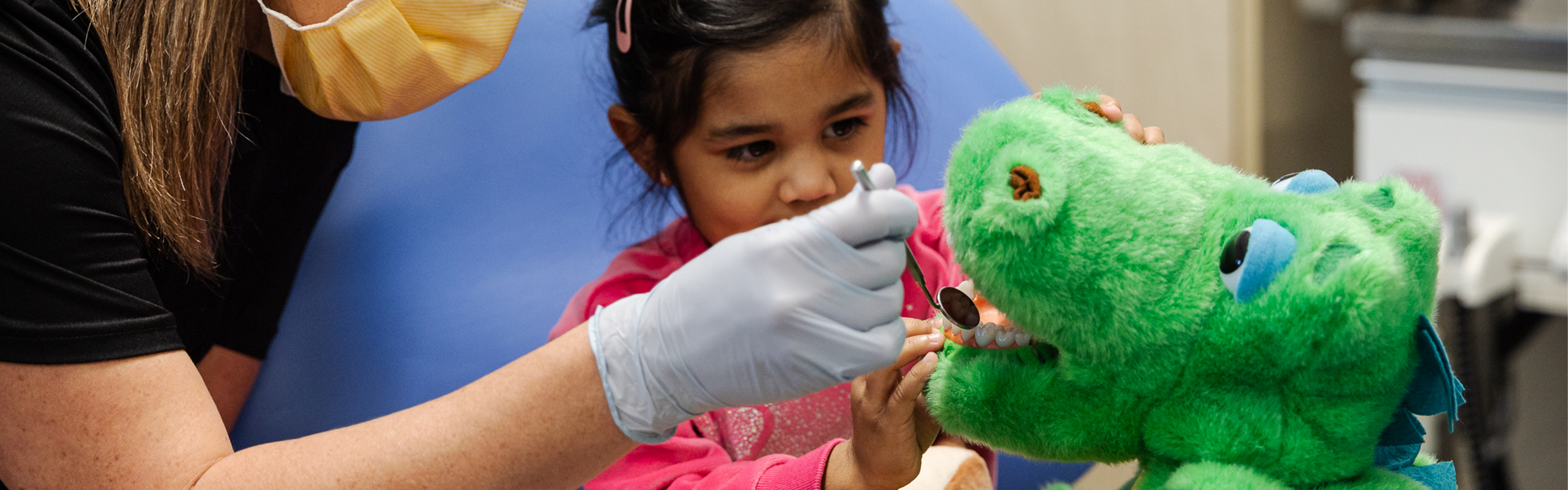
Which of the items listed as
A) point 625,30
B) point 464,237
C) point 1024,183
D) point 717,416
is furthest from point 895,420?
point 464,237

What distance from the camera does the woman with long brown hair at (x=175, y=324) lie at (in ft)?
1.96

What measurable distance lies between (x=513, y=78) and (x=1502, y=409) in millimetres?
1270

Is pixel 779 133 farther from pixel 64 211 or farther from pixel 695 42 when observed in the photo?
pixel 64 211

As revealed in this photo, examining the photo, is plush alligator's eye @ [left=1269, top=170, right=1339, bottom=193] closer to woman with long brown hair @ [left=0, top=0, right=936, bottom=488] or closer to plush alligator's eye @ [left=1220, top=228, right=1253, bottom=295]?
plush alligator's eye @ [left=1220, top=228, right=1253, bottom=295]

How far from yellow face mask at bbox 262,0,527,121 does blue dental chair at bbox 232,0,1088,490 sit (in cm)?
23

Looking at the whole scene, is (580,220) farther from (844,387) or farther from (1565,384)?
(1565,384)

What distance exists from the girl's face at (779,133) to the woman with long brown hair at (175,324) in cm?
21

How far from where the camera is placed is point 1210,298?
0.50 metres

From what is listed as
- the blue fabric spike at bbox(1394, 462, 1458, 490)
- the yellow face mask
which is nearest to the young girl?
the yellow face mask

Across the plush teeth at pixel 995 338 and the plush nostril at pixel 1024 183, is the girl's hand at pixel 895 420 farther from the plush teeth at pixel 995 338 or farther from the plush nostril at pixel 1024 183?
the plush nostril at pixel 1024 183

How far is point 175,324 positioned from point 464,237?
38 centimetres

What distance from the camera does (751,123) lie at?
2.78 feet

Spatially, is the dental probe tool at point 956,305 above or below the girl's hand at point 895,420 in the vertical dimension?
above

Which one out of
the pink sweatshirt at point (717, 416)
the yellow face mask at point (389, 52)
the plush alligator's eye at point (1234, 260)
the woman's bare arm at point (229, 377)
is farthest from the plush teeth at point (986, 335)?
the woman's bare arm at point (229, 377)
